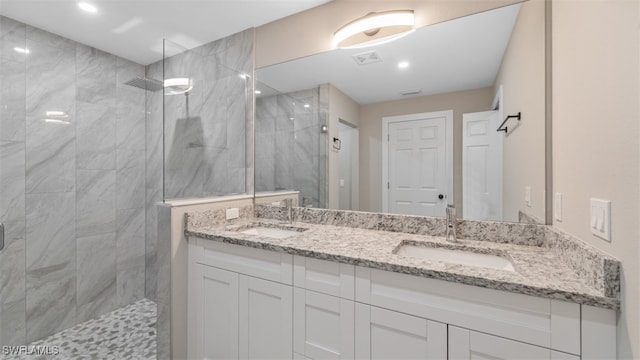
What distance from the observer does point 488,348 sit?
0.88 meters

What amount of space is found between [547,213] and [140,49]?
3.26m

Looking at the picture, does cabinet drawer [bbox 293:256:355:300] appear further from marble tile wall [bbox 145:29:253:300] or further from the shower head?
the shower head

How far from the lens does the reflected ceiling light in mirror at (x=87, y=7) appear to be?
185 centimetres

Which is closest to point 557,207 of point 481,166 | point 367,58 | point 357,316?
point 481,166

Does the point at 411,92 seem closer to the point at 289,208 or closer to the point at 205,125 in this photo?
the point at 289,208

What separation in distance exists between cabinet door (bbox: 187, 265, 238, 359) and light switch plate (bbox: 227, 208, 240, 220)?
1.30 ft

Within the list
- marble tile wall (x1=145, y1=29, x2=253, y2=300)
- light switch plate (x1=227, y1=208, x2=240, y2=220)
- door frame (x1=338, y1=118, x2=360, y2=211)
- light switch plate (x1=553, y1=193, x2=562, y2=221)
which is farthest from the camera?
marble tile wall (x1=145, y1=29, x2=253, y2=300)

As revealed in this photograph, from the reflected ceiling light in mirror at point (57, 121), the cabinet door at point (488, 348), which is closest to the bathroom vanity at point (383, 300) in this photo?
the cabinet door at point (488, 348)

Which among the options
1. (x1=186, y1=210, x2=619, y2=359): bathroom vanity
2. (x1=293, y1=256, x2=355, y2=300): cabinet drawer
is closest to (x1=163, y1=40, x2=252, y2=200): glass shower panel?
(x1=186, y1=210, x2=619, y2=359): bathroom vanity

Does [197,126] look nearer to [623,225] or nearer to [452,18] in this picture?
[452,18]

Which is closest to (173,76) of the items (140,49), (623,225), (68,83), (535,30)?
(140,49)

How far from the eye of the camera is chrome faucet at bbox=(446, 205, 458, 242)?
1346mm

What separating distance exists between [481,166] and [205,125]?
1979 mm

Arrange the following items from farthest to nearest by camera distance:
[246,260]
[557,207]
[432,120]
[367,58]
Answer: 1. [367,58]
2. [432,120]
3. [246,260]
4. [557,207]
